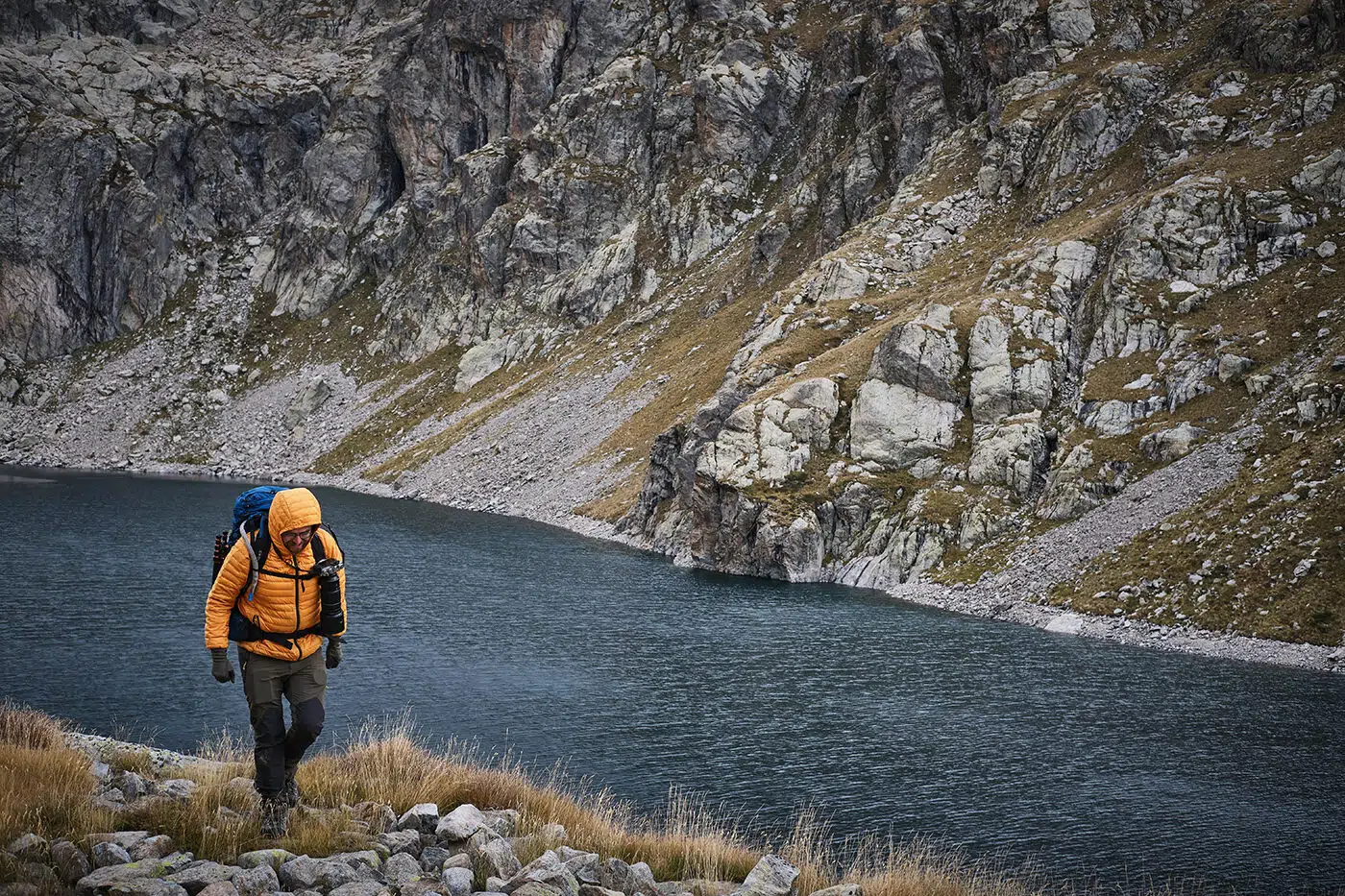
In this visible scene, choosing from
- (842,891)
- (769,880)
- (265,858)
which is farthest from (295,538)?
(842,891)

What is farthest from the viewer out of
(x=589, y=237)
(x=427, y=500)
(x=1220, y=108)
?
(x=589, y=237)

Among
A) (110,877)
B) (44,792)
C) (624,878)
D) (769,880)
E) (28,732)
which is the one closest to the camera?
(110,877)

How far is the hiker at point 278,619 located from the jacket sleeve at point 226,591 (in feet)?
0.04

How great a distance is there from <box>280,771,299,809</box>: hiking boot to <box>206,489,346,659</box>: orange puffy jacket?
1.77 metres

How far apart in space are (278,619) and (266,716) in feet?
4.14

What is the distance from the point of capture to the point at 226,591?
12.3 metres

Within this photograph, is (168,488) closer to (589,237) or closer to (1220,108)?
(589,237)

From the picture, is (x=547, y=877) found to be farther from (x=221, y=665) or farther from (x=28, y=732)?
(x=28, y=732)

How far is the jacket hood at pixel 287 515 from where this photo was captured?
40.4ft

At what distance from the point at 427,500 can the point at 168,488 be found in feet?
102

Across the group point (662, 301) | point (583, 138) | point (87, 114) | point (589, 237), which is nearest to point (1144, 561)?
point (662, 301)

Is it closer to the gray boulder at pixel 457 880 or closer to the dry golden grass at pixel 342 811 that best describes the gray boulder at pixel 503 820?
the dry golden grass at pixel 342 811

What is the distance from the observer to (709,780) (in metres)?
28.9

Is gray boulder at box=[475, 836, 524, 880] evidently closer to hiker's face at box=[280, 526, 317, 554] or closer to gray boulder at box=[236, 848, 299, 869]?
gray boulder at box=[236, 848, 299, 869]
